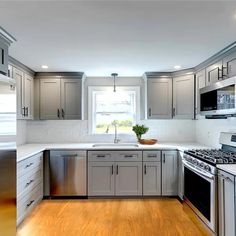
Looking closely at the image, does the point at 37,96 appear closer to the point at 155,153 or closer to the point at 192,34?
the point at 155,153

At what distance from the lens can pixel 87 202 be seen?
13.2 feet

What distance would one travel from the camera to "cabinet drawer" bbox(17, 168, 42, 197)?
305 centimetres

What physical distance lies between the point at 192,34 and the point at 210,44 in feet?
1.54

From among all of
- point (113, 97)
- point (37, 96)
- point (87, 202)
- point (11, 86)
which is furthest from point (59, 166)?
point (11, 86)

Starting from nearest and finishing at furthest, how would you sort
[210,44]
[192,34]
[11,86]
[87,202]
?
[11,86]
[192,34]
[210,44]
[87,202]

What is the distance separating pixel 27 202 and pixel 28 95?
1805 millimetres

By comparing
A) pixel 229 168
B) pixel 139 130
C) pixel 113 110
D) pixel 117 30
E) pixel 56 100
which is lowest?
pixel 229 168

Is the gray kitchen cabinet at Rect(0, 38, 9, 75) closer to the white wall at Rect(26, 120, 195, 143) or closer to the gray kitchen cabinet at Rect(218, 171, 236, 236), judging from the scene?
the white wall at Rect(26, 120, 195, 143)

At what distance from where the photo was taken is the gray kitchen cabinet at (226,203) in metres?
2.29

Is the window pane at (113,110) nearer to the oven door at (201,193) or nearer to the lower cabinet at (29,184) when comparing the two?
the lower cabinet at (29,184)

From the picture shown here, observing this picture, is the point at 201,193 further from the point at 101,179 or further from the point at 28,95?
the point at 28,95

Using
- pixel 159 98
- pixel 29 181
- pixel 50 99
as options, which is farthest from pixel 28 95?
pixel 159 98

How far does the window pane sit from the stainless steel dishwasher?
3.40 ft

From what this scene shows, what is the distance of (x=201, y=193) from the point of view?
3004mm
